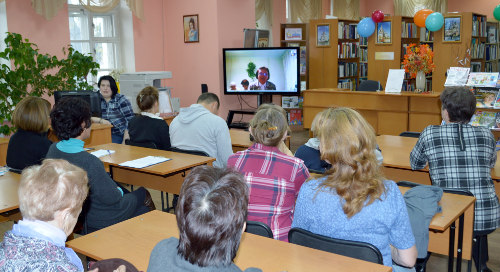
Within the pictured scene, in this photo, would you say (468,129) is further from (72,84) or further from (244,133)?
(72,84)

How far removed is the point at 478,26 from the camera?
28.9 ft

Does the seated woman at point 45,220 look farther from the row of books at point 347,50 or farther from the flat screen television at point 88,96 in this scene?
the row of books at point 347,50

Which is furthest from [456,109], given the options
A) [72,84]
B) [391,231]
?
[72,84]

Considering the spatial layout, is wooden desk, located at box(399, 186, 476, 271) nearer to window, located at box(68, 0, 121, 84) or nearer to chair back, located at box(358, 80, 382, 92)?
chair back, located at box(358, 80, 382, 92)

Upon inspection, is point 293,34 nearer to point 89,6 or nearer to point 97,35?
point 97,35

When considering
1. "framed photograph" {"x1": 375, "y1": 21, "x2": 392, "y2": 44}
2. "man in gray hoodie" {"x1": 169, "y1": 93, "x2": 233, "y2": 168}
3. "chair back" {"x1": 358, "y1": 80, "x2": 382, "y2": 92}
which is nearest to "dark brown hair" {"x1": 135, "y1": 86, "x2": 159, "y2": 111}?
"man in gray hoodie" {"x1": 169, "y1": 93, "x2": 233, "y2": 168}

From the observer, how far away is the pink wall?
6.16 meters

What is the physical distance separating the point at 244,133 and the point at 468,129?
2546 mm

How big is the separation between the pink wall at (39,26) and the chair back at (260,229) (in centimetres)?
528

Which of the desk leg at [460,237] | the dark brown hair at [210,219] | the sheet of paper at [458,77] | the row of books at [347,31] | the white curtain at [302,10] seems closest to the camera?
the dark brown hair at [210,219]

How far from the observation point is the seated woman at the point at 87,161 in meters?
2.62

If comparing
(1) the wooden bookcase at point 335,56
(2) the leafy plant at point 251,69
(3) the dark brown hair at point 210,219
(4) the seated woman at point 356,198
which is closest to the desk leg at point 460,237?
(4) the seated woman at point 356,198

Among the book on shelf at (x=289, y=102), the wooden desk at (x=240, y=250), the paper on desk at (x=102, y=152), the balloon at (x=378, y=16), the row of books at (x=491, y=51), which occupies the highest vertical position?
the balloon at (x=378, y=16)

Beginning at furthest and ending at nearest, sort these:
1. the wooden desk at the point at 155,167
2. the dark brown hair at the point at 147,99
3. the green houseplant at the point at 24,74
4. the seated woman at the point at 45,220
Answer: the green houseplant at the point at 24,74 → the dark brown hair at the point at 147,99 → the wooden desk at the point at 155,167 → the seated woman at the point at 45,220
